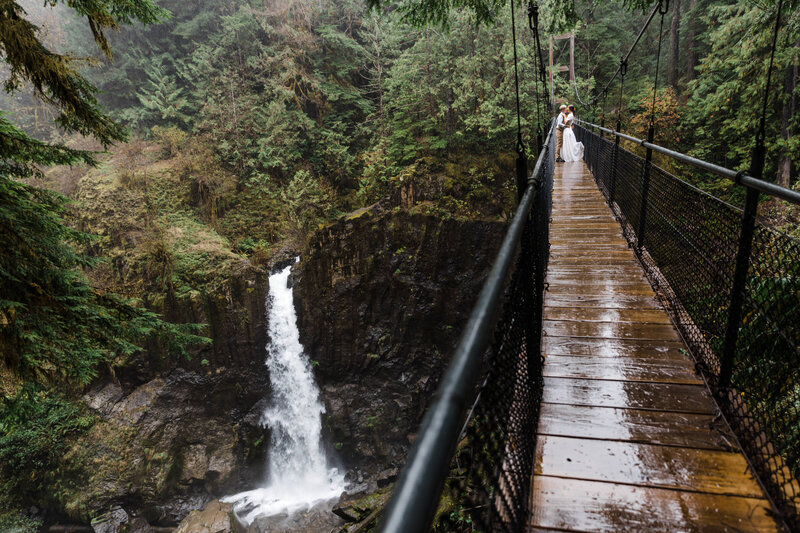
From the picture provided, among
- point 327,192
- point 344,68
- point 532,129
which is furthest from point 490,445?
point 344,68

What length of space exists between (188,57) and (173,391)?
545 inches

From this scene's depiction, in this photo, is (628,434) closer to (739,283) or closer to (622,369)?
(622,369)

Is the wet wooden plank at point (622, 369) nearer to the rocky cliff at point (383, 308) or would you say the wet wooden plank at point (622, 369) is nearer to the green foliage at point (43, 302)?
the green foliage at point (43, 302)

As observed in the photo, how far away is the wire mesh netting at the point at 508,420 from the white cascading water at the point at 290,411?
33.4 ft

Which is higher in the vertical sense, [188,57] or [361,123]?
[188,57]

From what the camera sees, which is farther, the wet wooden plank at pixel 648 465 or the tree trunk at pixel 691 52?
the tree trunk at pixel 691 52

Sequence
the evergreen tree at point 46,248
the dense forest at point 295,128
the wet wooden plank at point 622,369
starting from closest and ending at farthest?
the wet wooden plank at point 622,369, the evergreen tree at point 46,248, the dense forest at point 295,128

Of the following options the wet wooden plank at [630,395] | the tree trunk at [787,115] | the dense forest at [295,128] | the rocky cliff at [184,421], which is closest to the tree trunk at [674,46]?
the dense forest at [295,128]

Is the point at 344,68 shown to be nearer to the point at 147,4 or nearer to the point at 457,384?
the point at 147,4

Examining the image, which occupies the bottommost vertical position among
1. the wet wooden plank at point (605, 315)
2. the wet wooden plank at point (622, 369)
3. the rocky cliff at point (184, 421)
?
the rocky cliff at point (184, 421)

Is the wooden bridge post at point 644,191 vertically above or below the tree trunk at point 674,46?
below

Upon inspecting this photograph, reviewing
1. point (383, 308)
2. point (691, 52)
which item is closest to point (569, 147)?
point (383, 308)

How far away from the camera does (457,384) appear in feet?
1.84

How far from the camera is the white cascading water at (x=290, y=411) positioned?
1062 cm
